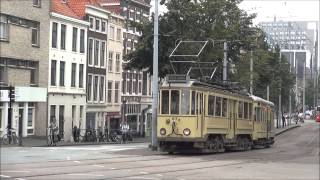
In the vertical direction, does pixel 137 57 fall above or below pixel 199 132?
above

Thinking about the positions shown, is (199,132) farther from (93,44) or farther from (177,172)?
(93,44)

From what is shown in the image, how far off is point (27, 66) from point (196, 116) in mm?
25183

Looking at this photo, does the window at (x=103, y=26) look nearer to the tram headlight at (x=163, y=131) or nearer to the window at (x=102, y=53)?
the window at (x=102, y=53)

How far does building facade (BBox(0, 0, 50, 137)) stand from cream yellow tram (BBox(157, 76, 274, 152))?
16.9 meters

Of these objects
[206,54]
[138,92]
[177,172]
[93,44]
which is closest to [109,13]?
[93,44]

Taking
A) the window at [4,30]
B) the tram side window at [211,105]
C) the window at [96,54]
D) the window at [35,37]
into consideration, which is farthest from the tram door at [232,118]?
the window at [96,54]

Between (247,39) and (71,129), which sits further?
(71,129)

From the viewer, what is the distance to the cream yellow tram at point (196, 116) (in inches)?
1109

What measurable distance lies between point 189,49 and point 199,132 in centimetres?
1468

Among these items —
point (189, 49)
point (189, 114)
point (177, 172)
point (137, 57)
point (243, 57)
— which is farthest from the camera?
point (243, 57)

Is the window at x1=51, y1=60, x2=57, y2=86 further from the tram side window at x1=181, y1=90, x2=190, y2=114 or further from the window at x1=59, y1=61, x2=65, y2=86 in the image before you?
the tram side window at x1=181, y1=90, x2=190, y2=114

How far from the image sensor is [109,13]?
6569 centimetres

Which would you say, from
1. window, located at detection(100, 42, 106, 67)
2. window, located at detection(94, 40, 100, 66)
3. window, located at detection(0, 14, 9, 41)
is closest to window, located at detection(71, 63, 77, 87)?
window, located at detection(94, 40, 100, 66)

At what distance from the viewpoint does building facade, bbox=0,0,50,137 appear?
45.5m
